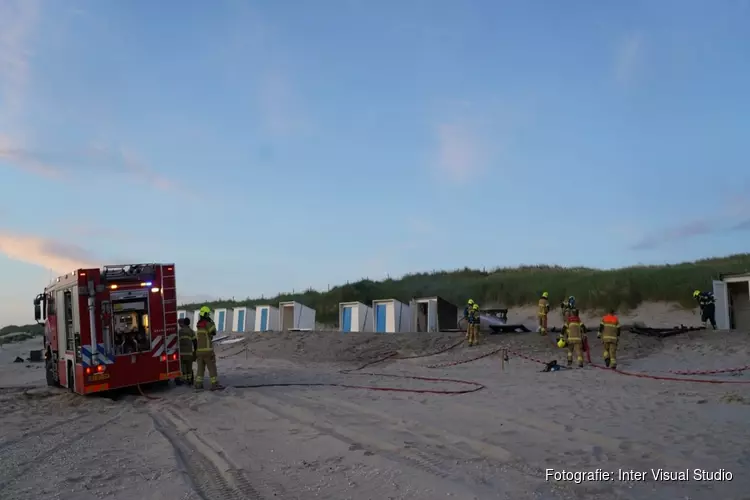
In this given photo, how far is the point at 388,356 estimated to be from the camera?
2259 cm

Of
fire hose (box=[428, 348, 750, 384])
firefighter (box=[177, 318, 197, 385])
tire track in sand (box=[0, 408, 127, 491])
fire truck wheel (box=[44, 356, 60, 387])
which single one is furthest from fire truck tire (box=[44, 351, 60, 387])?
fire hose (box=[428, 348, 750, 384])

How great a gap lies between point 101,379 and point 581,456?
10.5 m

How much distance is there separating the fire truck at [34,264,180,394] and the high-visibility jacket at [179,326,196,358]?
0.68 m

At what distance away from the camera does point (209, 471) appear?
6.63 meters

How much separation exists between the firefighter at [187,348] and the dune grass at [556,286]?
25.3m

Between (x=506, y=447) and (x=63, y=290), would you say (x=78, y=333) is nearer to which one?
(x=63, y=290)

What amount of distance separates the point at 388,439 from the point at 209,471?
2.41 meters

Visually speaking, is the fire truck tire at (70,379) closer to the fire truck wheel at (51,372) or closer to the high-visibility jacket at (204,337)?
the fire truck wheel at (51,372)

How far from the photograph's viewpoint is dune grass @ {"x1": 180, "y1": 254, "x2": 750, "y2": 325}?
3199 cm

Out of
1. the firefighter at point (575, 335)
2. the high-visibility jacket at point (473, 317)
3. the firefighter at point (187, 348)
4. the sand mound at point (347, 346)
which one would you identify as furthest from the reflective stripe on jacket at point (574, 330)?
the firefighter at point (187, 348)

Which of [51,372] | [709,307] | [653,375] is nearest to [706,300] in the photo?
[709,307]

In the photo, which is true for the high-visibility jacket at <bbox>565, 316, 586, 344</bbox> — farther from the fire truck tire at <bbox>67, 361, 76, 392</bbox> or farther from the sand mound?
the fire truck tire at <bbox>67, 361, 76, 392</bbox>

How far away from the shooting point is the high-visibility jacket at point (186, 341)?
14.8 meters

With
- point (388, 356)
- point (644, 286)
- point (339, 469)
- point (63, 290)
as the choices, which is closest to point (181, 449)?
point (339, 469)
